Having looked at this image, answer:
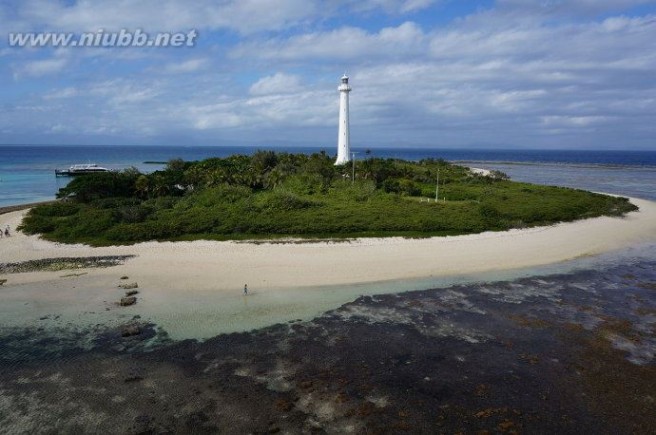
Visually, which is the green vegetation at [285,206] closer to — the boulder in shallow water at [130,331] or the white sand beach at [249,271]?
the white sand beach at [249,271]

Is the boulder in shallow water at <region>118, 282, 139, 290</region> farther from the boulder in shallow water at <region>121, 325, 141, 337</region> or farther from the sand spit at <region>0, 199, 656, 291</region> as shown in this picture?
the boulder in shallow water at <region>121, 325, 141, 337</region>

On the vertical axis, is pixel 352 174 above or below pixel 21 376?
above

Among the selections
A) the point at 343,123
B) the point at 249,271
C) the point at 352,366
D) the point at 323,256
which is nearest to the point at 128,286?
the point at 249,271

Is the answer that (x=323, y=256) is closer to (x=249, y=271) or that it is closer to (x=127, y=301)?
(x=249, y=271)

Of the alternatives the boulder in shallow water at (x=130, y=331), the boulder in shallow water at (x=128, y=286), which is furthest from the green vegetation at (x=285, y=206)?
the boulder in shallow water at (x=130, y=331)

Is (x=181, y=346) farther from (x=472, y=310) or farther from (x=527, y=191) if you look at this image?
(x=527, y=191)

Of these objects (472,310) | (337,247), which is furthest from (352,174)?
(472,310)
